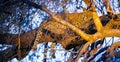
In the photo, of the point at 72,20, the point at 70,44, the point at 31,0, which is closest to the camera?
the point at 31,0

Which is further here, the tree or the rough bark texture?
the rough bark texture

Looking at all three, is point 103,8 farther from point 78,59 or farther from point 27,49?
point 27,49

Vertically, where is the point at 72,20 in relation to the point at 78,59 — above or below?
above

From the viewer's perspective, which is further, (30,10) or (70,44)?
(70,44)

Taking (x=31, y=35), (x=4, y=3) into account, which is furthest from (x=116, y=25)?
(x=4, y=3)

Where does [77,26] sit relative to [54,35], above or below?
above

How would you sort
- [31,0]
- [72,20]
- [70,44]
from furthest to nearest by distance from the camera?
[70,44]
[72,20]
[31,0]

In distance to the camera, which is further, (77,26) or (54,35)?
(54,35)

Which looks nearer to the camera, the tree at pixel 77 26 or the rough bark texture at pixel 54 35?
the tree at pixel 77 26
